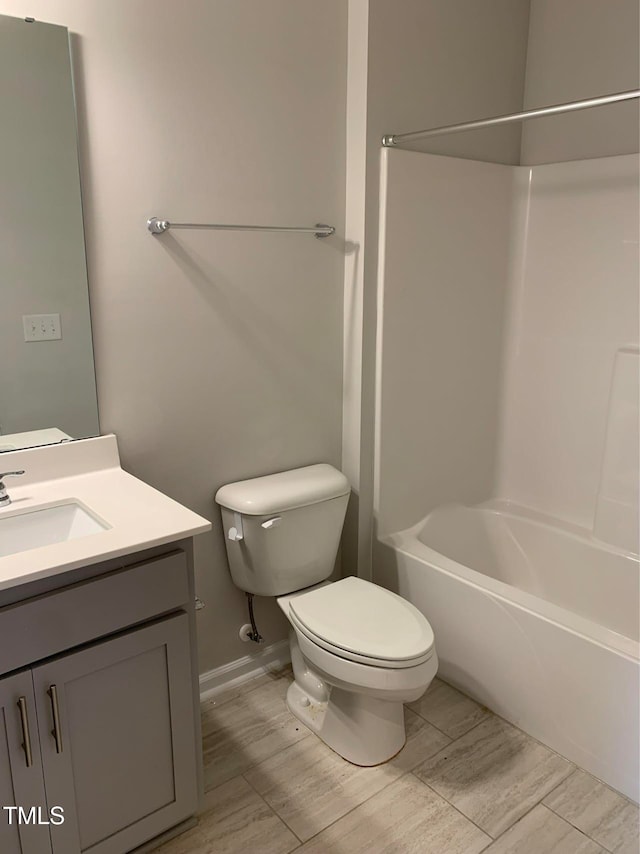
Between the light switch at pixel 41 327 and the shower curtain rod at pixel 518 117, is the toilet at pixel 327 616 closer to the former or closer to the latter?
the light switch at pixel 41 327

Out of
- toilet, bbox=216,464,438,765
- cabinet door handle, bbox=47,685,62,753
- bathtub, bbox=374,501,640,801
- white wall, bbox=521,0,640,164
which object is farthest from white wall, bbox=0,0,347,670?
white wall, bbox=521,0,640,164

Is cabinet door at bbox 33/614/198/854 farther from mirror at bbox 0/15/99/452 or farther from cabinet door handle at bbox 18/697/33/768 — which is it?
mirror at bbox 0/15/99/452

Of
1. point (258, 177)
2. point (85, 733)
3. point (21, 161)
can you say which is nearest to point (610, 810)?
point (85, 733)

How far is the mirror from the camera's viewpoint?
1.62 metres

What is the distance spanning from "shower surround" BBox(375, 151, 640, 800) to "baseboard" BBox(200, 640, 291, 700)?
0.44 m

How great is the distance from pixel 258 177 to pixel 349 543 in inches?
50.5

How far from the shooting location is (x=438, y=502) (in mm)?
2635

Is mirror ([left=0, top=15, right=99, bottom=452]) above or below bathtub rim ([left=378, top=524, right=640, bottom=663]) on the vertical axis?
above

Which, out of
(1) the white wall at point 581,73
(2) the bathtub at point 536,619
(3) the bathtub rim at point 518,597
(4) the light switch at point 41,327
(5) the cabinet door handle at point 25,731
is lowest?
(2) the bathtub at point 536,619

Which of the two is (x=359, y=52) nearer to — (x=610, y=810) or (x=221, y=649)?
(x=221, y=649)

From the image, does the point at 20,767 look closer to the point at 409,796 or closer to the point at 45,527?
the point at 45,527

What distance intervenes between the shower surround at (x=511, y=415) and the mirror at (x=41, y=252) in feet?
3.20

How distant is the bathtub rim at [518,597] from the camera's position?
1875mm

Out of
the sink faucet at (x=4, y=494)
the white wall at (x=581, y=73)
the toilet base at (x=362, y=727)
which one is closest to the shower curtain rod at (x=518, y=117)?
the white wall at (x=581, y=73)
